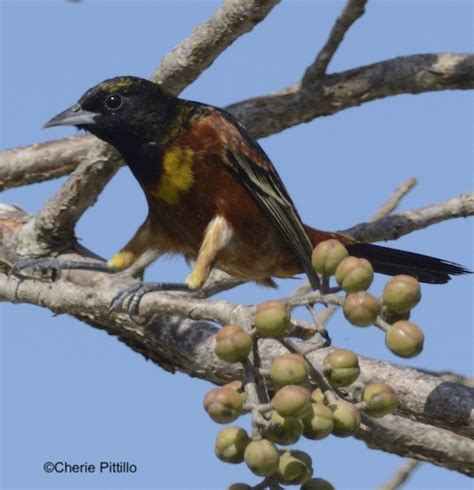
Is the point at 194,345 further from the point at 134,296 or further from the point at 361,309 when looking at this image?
the point at 361,309

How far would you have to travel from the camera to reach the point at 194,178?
189 inches

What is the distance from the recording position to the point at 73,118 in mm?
4742

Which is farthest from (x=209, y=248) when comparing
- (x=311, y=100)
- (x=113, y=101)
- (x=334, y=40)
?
(x=334, y=40)

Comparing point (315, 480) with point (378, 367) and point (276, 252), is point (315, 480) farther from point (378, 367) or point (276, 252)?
point (276, 252)

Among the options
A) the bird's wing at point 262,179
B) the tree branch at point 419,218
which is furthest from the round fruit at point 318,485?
the bird's wing at point 262,179

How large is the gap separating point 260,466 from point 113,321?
7.16ft

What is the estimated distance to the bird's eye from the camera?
4840 mm

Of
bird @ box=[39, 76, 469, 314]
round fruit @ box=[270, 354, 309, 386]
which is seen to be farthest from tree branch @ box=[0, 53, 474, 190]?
round fruit @ box=[270, 354, 309, 386]

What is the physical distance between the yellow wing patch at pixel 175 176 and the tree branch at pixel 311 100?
0.56m

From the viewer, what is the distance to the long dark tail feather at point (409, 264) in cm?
514

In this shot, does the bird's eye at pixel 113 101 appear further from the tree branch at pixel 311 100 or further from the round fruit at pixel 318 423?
the round fruit at pixel 318 423

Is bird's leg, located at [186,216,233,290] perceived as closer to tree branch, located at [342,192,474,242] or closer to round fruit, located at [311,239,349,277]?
tree branch, located at [342,192,474,242]

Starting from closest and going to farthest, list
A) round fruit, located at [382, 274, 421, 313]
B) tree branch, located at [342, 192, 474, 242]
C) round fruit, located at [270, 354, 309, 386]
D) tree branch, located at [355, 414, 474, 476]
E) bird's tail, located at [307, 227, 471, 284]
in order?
round fruit, located at [270, 354, 309, 386]
round fruit, located at [382, 274, 421, 313]
tree branch, located at [355, 414, 474, 476]
tree branch, located at [342, 192, 474, 242]
bird's tail, located at [307, 227, 471, 284]

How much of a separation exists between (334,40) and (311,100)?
1.11 ft
